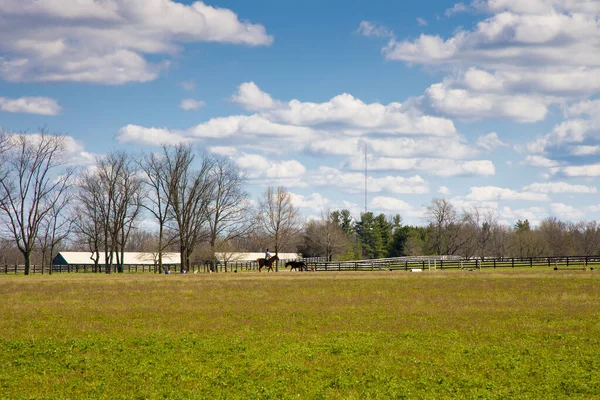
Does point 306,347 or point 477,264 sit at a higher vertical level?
point 477,264

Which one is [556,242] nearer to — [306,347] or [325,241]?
[325,241]

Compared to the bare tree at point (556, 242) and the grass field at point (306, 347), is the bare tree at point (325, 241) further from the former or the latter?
the grass field at point (306, 347)

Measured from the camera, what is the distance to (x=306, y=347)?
69.3 ft

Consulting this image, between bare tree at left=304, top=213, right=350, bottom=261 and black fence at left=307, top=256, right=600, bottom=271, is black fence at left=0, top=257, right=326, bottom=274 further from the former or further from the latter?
bare tree at left=304, top=213, right=350, bottom=261

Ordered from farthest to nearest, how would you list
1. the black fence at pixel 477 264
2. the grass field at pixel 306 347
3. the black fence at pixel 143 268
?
1. the black fence at pixel 143 268
2. the black fence at pixel 477 264
3. the grass field at pixel 306 347

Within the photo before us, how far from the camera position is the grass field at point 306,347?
16.4 m

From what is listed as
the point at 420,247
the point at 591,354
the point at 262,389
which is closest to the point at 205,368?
the point at 262,389

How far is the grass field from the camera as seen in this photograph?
16.4 m

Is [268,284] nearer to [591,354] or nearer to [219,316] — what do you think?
[219,316]

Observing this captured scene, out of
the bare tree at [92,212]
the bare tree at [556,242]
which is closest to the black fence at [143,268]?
the bare tree at [92,212]

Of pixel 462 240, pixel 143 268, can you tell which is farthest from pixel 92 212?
pixel 462 240

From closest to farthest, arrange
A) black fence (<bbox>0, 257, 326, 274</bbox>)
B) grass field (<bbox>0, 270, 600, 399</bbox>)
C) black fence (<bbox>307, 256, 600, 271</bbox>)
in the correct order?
grass field (<bbox>0, 270, 600, 399</bbox>) → black fence (<bbox>307, 256, 600, 271</bbox>) → black fence (<bbox>0, 257, 326, 274</bbox>)

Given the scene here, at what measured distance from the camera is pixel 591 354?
19422mm

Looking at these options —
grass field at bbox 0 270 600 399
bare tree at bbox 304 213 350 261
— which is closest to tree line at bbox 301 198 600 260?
bare tree at bbox 304 213 350 261
